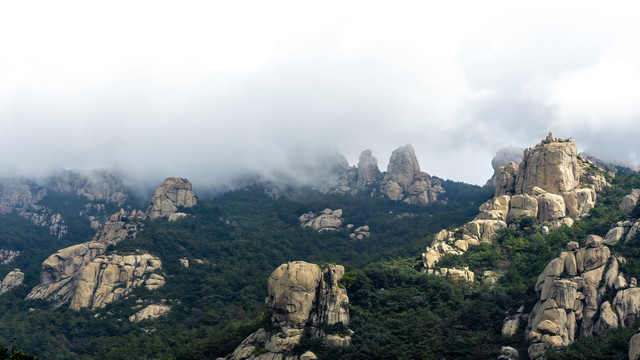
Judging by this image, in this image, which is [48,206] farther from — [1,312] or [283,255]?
[283,255]

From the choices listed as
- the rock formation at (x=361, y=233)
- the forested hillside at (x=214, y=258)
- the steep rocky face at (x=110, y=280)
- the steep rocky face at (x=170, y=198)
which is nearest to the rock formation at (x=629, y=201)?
the forested hillside at (x=214, y=258)

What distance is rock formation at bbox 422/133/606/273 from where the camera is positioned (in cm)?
8012

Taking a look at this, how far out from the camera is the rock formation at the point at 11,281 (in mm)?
111812

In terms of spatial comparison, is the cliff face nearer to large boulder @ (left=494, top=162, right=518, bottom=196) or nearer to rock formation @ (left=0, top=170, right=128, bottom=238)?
rock formation @ (left=0, top=170, right=128, bottom=238)

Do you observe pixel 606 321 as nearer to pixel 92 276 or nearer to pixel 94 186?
pixel 92 276

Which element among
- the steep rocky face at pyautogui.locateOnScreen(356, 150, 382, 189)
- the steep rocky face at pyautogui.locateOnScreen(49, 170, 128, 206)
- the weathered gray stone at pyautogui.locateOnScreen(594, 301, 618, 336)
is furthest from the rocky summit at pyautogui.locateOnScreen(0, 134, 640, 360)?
the steep rocky face at pyautogui.locateOnScreen(356, 150, 382, 189)

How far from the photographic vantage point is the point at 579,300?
167 feet

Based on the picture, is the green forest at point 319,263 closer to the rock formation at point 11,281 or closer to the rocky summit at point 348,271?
the rocky summit at point 348,271

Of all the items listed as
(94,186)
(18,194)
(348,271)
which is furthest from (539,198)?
(18,194)

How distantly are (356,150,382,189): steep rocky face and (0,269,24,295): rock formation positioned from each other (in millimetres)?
108278

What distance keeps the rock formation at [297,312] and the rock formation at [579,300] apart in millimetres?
19577

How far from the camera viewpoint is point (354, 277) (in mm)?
69062

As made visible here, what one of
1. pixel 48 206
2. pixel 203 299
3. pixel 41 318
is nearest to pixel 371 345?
pixel 203 299

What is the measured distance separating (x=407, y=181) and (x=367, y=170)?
22.9m
